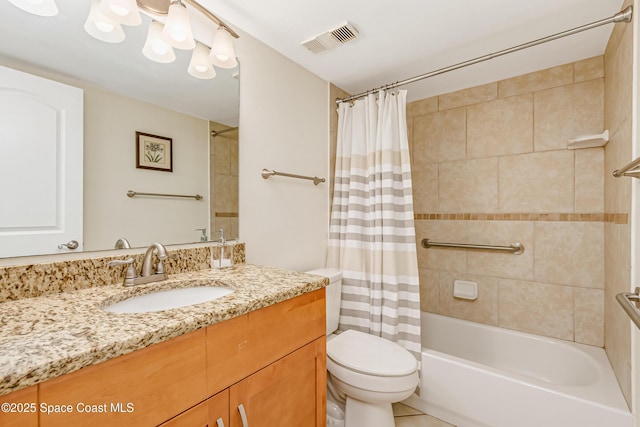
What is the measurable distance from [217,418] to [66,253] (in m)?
0.76

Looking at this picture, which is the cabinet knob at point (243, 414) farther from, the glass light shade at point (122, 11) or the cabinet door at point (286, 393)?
the glass light shade at point (122, 11)

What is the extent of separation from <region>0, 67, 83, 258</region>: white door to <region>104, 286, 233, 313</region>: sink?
0.29 metres

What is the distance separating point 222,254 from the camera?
54.8 inches

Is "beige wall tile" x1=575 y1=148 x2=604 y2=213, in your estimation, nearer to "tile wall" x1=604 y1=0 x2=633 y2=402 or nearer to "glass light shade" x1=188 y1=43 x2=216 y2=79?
"tile wall" x1=604 y1=0 x2=633 y2=402

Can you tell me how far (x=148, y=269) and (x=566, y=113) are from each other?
2.54 metres

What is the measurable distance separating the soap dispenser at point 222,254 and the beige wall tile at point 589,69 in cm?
236

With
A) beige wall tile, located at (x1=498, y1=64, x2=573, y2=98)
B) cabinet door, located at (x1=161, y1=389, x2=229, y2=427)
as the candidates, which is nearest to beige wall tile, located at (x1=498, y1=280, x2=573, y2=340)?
beige wall tile, located at (x1=498, y1=64, x2=573, y2=98)

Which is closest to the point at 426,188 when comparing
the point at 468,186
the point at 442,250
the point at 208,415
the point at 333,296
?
the point at 468,186

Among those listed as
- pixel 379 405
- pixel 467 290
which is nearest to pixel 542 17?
pixel 467 290

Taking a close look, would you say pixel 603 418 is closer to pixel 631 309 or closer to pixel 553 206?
pixel 631 309

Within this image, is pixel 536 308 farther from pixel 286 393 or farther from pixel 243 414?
pixel 243 414

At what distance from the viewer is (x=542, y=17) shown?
144 cm

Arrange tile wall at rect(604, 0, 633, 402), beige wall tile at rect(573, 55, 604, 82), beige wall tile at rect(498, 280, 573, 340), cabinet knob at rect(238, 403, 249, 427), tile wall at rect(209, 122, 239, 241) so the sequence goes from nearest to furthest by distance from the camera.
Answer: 1. cabinet knob at rect(238, 403, 249, 427)
2. tile wall at rect(604, 0, 633, 402)
3. tile wall at rect(209, 122, 239, 241)
4. beige wall tile at rect(573, 55, 604, 82)
5. beige wall tile at rect(498, 280, 573, 340)

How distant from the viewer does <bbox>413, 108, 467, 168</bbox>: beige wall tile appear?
90.4 inches
